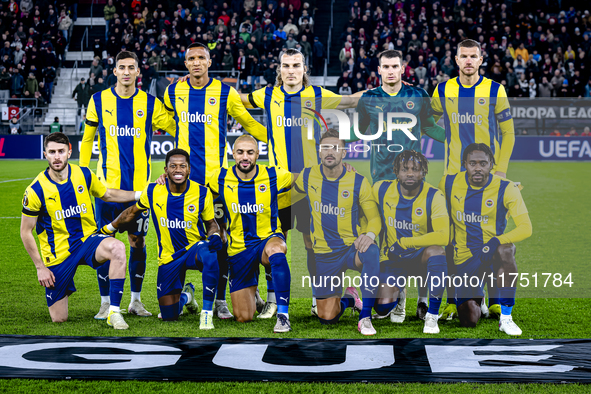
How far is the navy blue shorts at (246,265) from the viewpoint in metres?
4.90

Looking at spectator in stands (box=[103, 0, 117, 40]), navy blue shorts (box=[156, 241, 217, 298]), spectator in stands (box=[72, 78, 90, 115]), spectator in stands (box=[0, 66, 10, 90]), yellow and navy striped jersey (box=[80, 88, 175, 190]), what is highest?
spectator in stands (box=[103, 0, 117, 40])

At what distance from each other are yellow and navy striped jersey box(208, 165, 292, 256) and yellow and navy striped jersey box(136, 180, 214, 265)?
0.18m

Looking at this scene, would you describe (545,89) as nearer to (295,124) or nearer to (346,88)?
(346,88)

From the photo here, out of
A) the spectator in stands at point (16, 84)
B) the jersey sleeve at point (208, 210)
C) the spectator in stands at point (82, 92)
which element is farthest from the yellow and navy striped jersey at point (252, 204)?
the spectator in stands at point (16, 84)

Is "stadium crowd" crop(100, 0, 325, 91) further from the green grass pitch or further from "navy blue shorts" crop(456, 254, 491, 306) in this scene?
"navy blue shorts" crop(456, 254, 491, 306)

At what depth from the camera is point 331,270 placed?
4973mm

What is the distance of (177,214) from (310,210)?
3.41 ft

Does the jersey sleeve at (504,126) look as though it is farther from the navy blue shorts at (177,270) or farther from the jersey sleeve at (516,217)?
the navy blue shorts at (177,270)

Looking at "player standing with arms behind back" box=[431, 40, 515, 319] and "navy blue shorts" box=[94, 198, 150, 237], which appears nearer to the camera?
"player standing with arms behind back" box=[431, 40, 515, 319]

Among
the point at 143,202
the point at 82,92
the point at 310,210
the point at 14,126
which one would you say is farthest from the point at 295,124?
the point at 14,126

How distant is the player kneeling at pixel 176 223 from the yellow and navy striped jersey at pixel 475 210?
1.81m

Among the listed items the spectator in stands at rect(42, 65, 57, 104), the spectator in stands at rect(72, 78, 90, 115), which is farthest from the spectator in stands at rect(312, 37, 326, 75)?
the spectator in stands at rect(42, 65, 57, 104)

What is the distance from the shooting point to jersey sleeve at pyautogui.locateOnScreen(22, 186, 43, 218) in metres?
4.87

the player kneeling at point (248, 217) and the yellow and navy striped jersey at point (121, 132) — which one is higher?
the yellow and navy striped jersey at point (121, 132)
